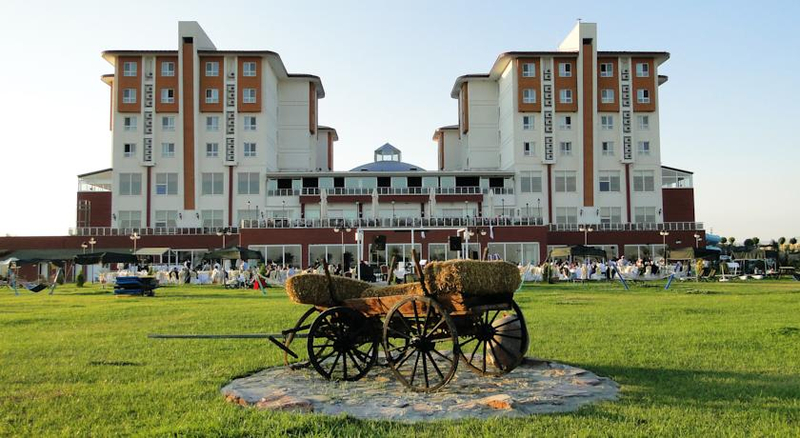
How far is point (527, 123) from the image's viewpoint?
207 ft

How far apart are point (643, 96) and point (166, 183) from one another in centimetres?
4355

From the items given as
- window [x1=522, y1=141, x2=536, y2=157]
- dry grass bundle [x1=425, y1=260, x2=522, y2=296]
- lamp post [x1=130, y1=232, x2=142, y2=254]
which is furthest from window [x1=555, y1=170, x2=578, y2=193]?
dry grass bundle [x1=425, y1=260, x2=522, y2=296]

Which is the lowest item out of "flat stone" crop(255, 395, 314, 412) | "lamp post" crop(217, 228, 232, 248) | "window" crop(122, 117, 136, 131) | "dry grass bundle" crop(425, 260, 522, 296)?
"flat stone" crop(255, 395, 314, 412)

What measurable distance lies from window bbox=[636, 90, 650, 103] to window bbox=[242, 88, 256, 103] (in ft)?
114

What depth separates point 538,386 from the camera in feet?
23.1

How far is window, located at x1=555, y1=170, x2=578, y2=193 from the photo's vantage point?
62.9 meters

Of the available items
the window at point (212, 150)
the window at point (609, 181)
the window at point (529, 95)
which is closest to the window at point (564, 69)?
the window at point (529, 95)

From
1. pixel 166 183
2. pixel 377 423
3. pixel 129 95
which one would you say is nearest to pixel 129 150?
pixel 166 183

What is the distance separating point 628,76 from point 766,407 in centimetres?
6130

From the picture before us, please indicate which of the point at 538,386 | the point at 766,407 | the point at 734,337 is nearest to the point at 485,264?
the point at 538,386

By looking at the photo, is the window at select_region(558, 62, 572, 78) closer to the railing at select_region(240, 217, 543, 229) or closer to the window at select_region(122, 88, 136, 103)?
the railing at select_region(240, 217, 543, 229)

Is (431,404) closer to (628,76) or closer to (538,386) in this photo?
(538,386)

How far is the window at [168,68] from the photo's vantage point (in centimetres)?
6106

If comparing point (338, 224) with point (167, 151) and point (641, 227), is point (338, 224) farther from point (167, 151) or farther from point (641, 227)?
point (641, 227)
